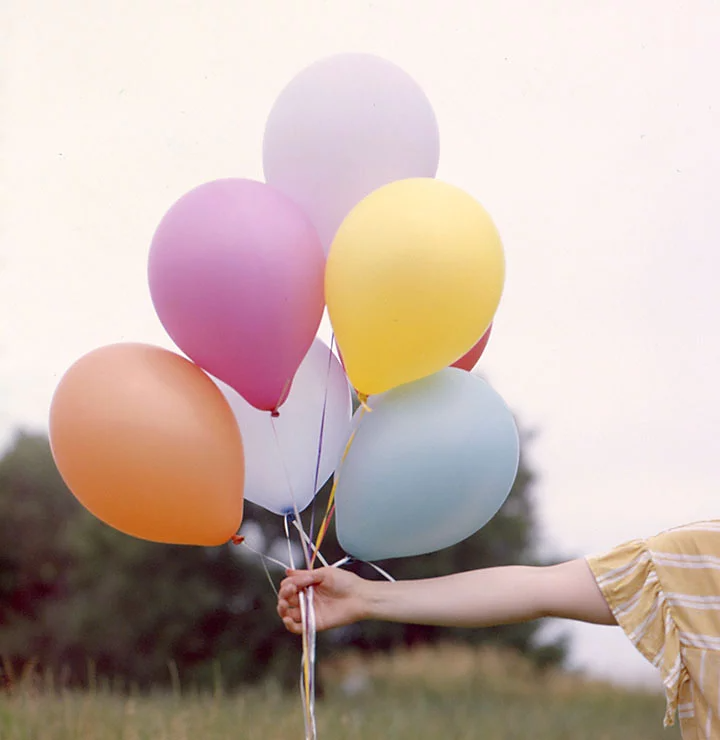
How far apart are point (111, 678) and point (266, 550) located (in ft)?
4.86

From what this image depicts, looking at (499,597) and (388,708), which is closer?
(499,597)

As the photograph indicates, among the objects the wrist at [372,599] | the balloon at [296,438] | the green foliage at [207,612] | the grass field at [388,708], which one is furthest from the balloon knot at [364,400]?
the green foliage at [207,612]

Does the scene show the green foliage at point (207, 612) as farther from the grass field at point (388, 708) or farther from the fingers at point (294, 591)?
the fingers at point (294, 591)

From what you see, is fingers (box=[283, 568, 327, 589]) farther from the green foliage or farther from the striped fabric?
the green foliage

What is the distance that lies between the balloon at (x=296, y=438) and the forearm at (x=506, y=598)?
19.3 inches

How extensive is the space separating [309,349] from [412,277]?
1.16ft

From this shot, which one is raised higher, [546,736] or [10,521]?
[10,521]

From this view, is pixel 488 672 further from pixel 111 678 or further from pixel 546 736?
pixel 111 678

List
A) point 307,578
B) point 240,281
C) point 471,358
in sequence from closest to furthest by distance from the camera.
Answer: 1. point 307,578
2. point 240,281
3. point 471,358

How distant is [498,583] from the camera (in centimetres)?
132

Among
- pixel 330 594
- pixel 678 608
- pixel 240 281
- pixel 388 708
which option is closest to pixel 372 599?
pixel 330 594

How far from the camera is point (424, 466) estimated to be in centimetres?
162

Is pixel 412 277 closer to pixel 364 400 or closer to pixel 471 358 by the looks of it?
pixel 364 400

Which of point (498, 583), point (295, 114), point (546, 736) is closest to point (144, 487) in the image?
point (498, 583)
